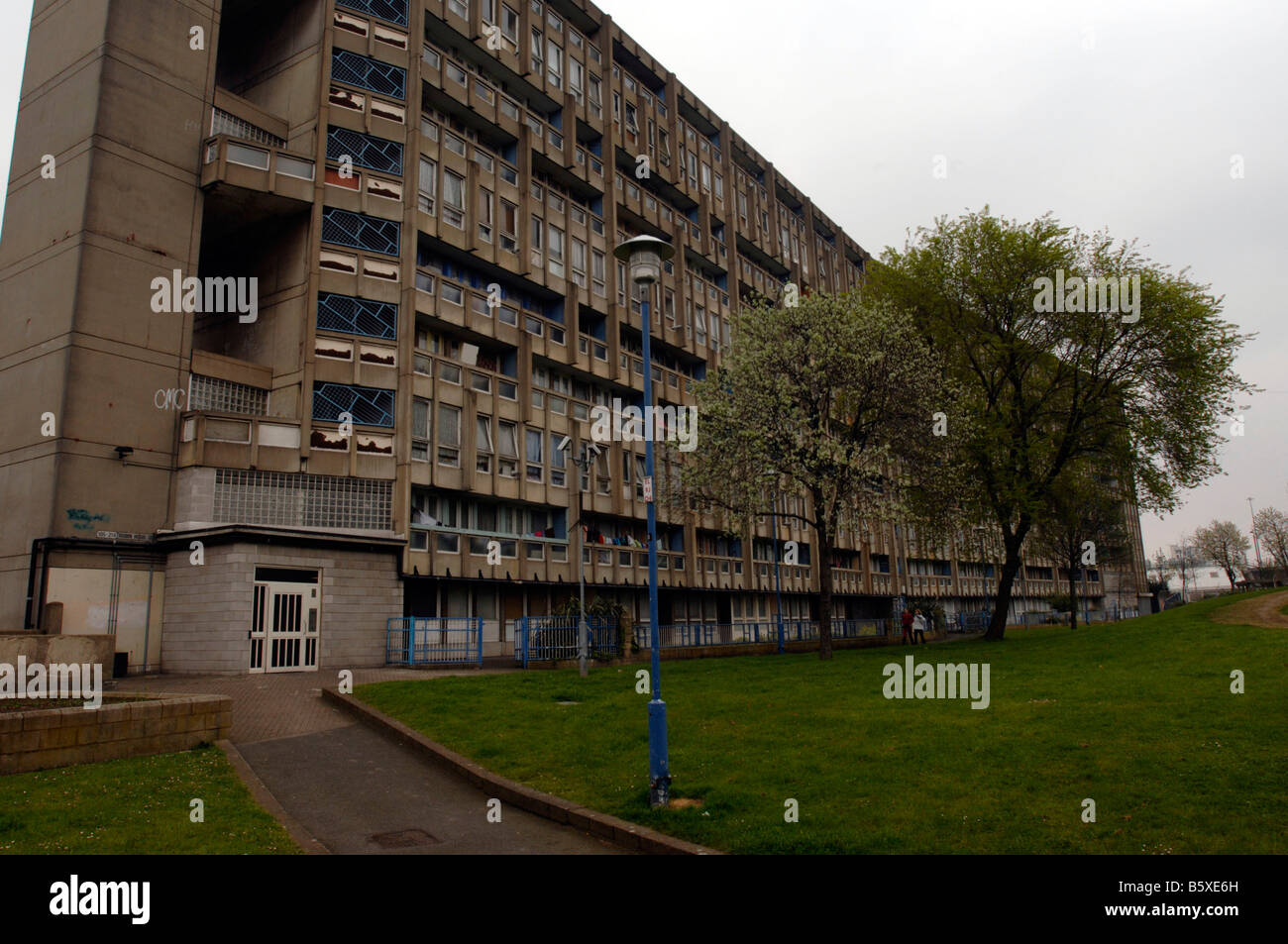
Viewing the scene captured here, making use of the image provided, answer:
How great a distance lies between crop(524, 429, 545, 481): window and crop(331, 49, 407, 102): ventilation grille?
44.9ft

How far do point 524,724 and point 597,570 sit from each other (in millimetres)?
23008

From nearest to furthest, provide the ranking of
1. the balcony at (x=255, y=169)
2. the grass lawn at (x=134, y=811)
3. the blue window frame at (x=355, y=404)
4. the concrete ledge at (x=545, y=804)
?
the grass lawn at (x=134, y=811) → the concrete ledge at (x=545, y=804) → the blue window frame at (x=355, y=404) → the balcony at (x=255, y=169)

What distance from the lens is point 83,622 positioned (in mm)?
24250

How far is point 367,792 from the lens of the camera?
446 inches

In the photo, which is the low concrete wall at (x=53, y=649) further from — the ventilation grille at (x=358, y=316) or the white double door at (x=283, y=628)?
the ventilation grille at (x=358, y=316)

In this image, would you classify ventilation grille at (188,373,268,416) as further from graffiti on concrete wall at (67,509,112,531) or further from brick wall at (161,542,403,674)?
brick wall at (161,542,403,674)

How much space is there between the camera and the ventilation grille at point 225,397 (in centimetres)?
2728

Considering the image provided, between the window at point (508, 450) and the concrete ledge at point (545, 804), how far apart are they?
18.9 meters

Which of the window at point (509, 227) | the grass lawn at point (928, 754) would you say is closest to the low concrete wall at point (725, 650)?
the grass lawn at point (928, 754)

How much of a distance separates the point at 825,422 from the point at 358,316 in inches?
637

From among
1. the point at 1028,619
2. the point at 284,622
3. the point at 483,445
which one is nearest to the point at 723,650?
the point at 483,445

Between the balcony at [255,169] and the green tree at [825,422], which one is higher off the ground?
the balcony at [255,169]
